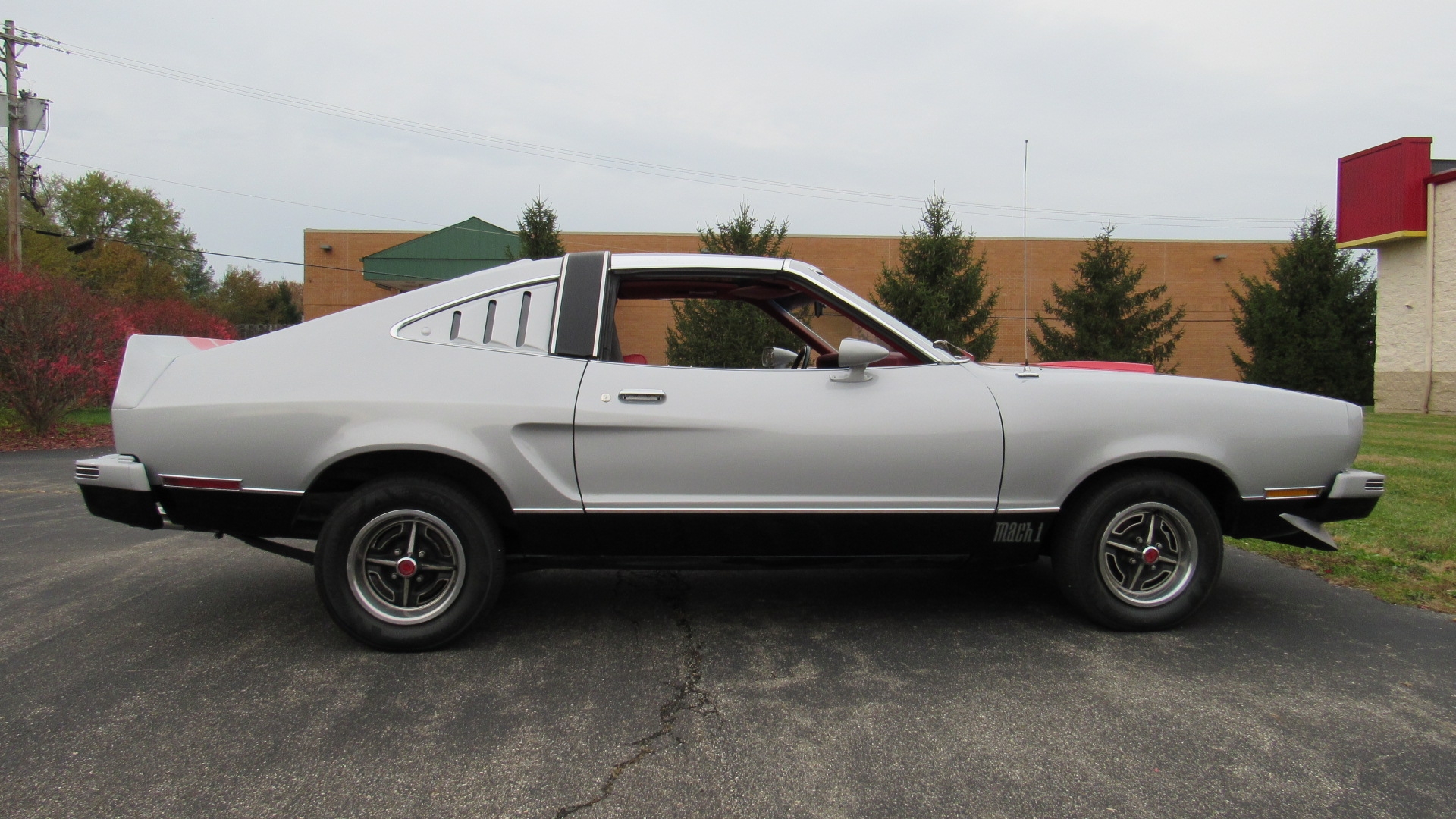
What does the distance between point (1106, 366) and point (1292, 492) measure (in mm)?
1025

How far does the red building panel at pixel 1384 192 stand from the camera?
725 inches

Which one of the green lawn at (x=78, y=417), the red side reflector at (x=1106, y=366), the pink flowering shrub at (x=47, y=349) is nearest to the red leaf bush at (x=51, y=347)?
the pink flowering shrub at (x=47, y=349)

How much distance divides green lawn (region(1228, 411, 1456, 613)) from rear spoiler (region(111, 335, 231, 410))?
5787 millimetres

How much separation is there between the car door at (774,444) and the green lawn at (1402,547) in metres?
2.62

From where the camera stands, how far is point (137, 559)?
16.6ft

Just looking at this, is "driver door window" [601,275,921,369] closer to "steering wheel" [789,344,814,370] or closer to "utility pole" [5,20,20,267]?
"steering wheel" [789,344,814,370]

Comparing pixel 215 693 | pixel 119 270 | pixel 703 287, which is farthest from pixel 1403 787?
pixel 119 270

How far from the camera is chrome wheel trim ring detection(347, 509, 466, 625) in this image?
3.30 m

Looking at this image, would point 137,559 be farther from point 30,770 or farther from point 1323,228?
point 1323,228

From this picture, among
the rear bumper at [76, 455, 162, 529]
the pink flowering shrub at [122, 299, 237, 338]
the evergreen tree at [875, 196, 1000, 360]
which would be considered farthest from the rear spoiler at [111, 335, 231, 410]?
the evergreen tree at [875, 196, 1000, 360]

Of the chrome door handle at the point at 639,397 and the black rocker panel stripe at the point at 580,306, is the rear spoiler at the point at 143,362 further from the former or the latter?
the chrome door handle at the point at 639,397

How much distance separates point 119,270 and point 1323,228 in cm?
6409

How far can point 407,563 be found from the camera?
3.30 meters

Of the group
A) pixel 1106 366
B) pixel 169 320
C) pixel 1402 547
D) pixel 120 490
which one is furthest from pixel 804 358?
pixel 169 320
